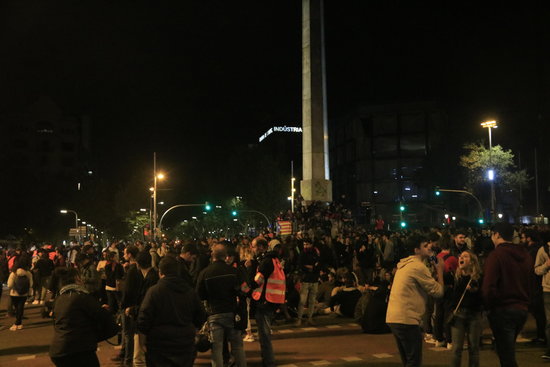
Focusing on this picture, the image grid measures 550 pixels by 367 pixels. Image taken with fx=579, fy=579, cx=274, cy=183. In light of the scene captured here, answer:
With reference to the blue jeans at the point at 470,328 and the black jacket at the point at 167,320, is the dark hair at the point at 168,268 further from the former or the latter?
the blue jeans at the point at 470,328

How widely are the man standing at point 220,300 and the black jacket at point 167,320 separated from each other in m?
1.62

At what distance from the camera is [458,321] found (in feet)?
22.9

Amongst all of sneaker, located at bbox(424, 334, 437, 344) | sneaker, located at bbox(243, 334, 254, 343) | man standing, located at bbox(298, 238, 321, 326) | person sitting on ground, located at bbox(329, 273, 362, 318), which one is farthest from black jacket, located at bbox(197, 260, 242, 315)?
person sitting on ground, located at bbox(329, 273, 362, 318)

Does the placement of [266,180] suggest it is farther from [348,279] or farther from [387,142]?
[348,279]

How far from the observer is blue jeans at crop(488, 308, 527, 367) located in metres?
6.13

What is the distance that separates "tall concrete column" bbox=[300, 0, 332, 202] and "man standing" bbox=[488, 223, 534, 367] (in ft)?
67.0

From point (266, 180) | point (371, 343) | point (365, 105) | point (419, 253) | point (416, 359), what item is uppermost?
point (365, 105)

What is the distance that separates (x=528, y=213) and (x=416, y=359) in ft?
209

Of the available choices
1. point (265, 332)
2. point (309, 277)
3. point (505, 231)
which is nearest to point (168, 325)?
point (265, 332)

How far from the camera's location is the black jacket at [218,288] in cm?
729

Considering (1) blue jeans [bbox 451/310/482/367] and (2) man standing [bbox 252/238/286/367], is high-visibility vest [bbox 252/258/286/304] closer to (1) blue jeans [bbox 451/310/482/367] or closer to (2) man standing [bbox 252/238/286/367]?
(2) man standing [bbox 252/238/286/367]

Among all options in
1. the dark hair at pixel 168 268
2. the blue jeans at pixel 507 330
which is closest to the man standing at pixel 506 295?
the blue jeans at pixel 507 330

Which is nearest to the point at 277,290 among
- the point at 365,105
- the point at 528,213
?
the point at 528,213

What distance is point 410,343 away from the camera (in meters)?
6.00
